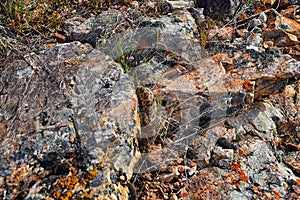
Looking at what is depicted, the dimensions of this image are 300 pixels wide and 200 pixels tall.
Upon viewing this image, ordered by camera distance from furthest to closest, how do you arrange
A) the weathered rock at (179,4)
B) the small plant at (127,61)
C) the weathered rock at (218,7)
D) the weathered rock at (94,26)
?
the weathered rock at (218,7)
the weathered rock at (179,4)
the weathered rock at (94,26)
the small plant at (127,61)

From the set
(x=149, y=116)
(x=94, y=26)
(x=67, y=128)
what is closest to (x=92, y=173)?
(x=67, y=128)

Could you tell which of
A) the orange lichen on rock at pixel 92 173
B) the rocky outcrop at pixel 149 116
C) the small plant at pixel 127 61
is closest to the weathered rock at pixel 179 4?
the rocky outcrop at pixel 149 116

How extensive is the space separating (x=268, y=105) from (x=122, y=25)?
5.48ft

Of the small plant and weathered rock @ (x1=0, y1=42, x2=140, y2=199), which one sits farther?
the small plant

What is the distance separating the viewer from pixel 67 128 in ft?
7.54

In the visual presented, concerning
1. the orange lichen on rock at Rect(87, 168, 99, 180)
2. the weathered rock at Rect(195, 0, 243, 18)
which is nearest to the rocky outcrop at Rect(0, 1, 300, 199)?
the orange lichen on rock at Rect(87, 168, 99, 180)

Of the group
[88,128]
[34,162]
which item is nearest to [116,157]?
[88,128]

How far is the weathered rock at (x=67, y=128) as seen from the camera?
82.5 inches

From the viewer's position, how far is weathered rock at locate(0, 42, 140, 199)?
210 cm

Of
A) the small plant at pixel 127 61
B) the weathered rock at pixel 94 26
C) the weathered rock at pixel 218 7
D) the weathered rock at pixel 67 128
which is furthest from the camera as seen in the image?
the weathered rock at pixel 218 7

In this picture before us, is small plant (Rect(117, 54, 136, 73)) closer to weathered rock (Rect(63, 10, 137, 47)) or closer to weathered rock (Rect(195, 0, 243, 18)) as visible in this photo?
weathered rock (Rect(63, 10, 137, 47))

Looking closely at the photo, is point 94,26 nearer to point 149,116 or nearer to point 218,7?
point 149,116

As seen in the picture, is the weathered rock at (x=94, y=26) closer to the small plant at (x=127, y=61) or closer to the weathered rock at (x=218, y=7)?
the small plant at (x=127, y=61)

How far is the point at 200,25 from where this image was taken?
387 cm
